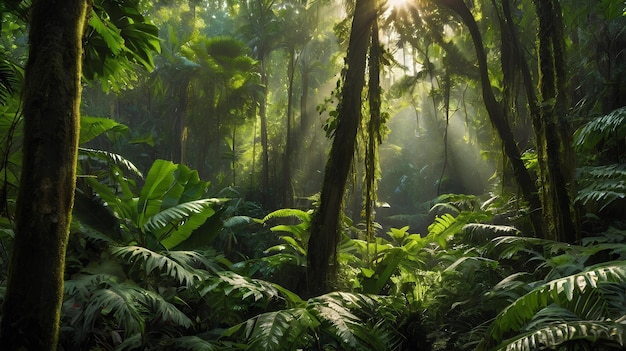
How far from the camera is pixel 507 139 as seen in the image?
652cm

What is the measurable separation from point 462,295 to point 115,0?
4108mm

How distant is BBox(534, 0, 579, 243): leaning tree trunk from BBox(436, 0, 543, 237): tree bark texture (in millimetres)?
772

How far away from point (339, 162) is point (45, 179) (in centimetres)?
357

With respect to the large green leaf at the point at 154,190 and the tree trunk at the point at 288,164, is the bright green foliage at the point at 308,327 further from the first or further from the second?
the tree trunk at the point at 288,164

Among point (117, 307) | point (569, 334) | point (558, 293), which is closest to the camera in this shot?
point (569, 334)

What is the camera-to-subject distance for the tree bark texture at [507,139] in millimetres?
6055

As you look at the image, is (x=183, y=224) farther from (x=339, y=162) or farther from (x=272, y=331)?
(x=272, y=331)

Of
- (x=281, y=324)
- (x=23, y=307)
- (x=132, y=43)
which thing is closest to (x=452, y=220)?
(x=281, y=324)

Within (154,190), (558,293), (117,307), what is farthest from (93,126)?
(558,293)

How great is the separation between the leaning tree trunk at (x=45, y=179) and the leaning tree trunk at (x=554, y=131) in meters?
4.63

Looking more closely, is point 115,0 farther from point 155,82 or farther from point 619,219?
point 155,82

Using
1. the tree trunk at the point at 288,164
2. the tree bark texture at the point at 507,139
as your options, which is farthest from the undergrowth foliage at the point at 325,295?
the tree trunk at the point at 288,164

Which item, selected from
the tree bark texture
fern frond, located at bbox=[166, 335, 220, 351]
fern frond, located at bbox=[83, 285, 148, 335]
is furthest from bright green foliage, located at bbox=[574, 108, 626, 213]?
fern frond, located at bbox=[83, 285, 148, 335]

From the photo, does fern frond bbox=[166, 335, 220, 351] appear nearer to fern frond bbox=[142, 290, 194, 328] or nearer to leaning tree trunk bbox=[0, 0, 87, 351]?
fern frond bbox=[142, 290, 194, 328]
